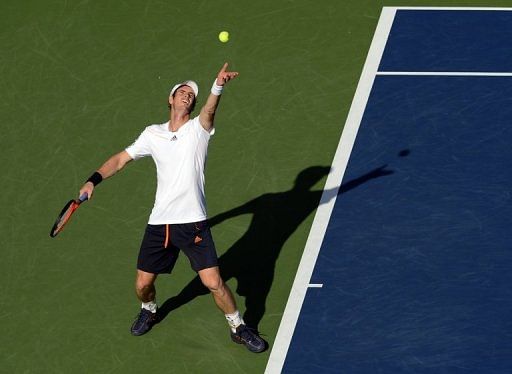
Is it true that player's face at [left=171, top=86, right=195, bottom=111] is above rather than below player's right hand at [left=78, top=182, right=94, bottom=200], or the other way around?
above

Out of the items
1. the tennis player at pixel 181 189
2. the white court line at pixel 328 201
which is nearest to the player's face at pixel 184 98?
the tennis player at pixel 181 189

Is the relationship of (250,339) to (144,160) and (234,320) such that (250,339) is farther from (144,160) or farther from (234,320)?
(144,160)

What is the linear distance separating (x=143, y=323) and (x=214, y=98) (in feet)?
8.31

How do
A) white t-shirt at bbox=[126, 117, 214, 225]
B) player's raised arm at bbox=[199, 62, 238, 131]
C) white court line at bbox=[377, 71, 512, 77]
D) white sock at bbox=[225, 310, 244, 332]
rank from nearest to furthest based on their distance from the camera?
player's raised arm at bbox=[199, 62, 238, 131], white t-shirt at bbox=[126, 117, 214, 225], white sock at bbox=[225, 310, 244, 332], white court line at bbox=[377, 71, 512, 77]

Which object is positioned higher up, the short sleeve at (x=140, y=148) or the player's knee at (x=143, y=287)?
the short sleeve at (x=140, y=148)

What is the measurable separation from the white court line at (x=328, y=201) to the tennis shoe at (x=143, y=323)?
130 centimetres

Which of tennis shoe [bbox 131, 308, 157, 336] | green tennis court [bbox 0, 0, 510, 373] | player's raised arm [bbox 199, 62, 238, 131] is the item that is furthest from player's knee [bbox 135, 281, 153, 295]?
player's raised arm [bbox 199, 62, 238, 131]

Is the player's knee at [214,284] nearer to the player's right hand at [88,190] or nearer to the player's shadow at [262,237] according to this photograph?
the player's shadow at [262,237]

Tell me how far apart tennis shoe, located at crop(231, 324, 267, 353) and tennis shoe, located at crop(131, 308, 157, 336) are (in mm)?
917

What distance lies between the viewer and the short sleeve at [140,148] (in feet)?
40.6

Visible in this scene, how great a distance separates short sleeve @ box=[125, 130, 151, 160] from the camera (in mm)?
12383

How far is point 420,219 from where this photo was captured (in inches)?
548

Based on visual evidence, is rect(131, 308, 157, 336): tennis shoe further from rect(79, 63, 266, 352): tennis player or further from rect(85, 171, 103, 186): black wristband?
rect(85, 171, 103, 186): black wristband

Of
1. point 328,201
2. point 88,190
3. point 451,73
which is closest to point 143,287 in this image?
point 88,190
